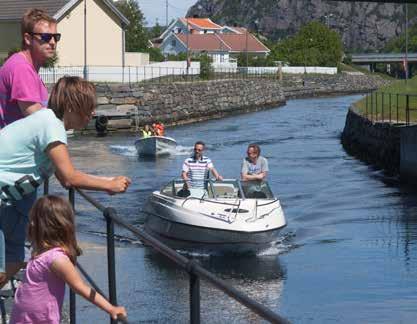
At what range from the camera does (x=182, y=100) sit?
242 ft

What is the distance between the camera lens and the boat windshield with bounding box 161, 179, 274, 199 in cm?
2253

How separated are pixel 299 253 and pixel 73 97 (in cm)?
1847

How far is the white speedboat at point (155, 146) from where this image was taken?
45.5 m

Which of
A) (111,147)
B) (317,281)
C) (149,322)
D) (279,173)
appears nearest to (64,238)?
(149,322)

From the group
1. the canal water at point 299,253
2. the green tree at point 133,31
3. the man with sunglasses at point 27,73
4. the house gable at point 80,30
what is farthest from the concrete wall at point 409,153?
the green tree at point 133,31

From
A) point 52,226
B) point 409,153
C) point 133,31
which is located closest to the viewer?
point 52,226

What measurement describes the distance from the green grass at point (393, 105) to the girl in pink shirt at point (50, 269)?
3761 centimetres

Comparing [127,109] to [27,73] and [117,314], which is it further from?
[117,314]

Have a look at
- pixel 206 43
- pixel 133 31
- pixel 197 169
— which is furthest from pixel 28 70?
pixel 206 43

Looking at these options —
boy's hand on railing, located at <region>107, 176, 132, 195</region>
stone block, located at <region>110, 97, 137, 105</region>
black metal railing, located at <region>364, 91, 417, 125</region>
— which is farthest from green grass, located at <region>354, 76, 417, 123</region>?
boy's hand on railing, located at <region>107, 176, 132, 195</region>

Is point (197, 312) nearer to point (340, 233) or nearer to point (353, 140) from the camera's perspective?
point (340, 233)

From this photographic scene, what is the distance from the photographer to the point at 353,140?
5138 cm

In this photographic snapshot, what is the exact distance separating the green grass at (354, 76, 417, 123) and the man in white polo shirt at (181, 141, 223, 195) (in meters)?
20.8

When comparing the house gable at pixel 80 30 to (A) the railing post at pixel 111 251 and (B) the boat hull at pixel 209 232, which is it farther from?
(A) the railing post at pixel 111 251
